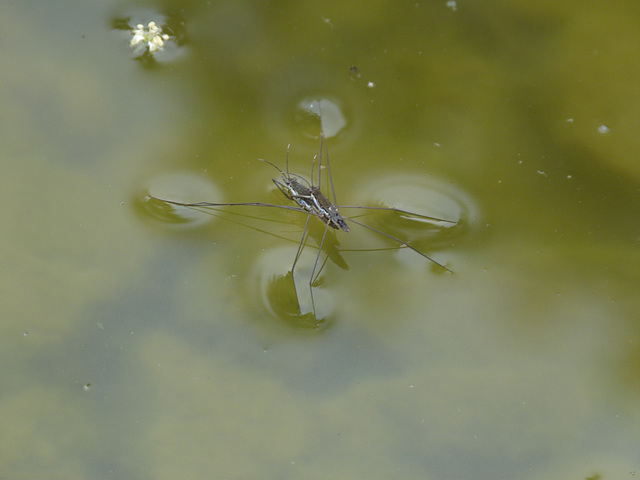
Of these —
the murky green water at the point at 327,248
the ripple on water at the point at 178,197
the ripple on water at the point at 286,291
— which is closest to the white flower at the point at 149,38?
the murky green water at the point at 327,248

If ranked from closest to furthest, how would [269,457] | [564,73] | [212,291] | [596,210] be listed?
[269,457], [212,291], [596,210], [564,73]

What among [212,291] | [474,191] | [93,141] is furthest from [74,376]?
[474,191]

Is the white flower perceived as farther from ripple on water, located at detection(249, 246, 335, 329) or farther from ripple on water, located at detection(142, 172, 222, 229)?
ripple on water, located at detection(249, 246, 335, 329)

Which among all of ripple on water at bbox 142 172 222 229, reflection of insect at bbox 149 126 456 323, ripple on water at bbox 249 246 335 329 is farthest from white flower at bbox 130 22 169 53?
ripple on water at bbox 249 246 335 329

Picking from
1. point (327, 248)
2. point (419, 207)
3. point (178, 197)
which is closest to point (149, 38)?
point (178, 197)

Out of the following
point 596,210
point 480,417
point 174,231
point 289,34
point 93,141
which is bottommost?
point 480,417

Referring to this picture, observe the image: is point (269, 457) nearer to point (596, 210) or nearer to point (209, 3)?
point (596, 210)

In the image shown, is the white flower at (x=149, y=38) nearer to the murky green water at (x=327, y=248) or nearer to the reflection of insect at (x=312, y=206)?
the murky green water at (x=327, y=248)
